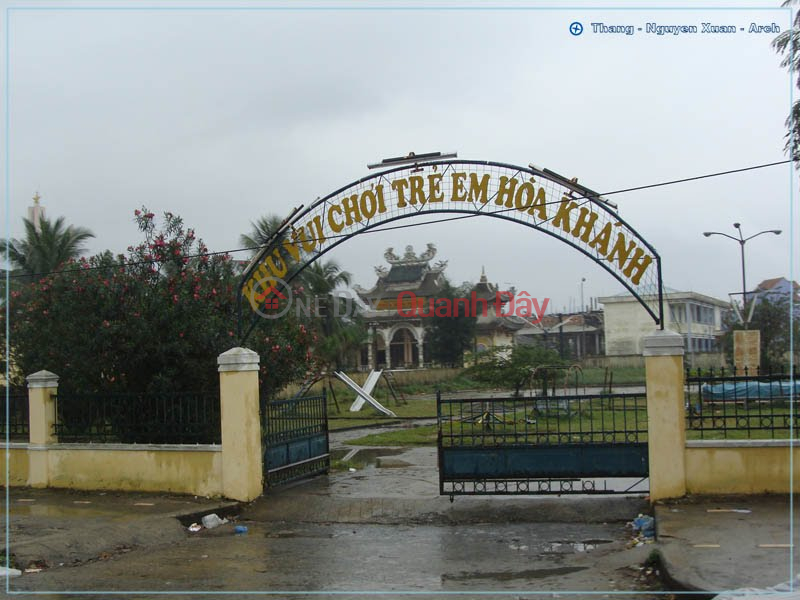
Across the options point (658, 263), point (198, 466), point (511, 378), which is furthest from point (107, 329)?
point (511, 378)

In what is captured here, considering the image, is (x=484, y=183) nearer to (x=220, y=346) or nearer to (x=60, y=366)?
(x=220, y=346)

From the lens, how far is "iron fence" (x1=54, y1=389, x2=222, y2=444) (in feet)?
40.9

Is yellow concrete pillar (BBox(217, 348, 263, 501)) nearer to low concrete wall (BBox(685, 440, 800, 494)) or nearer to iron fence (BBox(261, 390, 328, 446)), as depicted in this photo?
iron fence (BBox(261, 390, 328, 446))

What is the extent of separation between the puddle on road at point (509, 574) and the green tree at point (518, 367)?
17645 millimetres

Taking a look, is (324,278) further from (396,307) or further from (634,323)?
(634,323)

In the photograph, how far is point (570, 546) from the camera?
29.9 feet

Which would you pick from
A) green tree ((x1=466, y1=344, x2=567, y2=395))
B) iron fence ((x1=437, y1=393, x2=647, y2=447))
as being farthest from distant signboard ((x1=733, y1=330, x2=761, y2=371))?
green tree ((x1=466, y1=344, x2=567, y2=395))

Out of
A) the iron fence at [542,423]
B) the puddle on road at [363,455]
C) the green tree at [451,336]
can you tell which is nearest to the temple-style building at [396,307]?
the green tree at [451,336]

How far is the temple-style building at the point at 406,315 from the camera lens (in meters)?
62.2

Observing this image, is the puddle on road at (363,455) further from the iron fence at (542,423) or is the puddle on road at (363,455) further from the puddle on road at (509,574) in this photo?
the puddle on road at (509,574)

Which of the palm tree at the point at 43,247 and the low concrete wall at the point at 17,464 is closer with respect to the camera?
the low concrete wall at the point at 17,464

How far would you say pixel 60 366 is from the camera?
47.1 feet

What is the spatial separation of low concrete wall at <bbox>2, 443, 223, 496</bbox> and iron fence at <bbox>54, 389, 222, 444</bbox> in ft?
1.29

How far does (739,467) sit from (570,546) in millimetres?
2599
